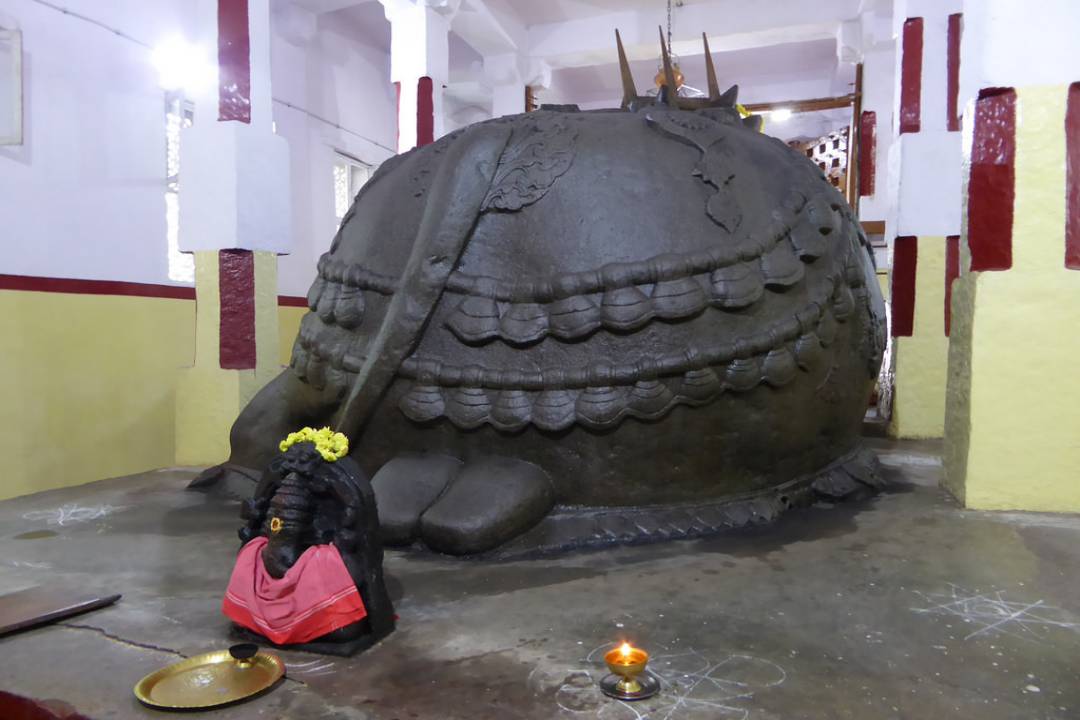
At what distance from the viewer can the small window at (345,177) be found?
8.89m

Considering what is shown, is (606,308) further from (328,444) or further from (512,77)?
(512,77)

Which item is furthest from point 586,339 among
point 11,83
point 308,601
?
point 11,83

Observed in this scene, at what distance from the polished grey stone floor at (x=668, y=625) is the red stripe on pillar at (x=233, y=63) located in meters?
2.23

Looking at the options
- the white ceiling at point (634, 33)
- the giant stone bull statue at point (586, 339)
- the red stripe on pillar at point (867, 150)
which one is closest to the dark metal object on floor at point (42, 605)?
the giant stone bull statue at point (586, 339)

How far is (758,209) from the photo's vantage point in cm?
288

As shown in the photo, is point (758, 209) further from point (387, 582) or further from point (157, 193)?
point (157, 193)

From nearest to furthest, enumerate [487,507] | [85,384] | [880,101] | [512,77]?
[487,507]
[85,384]
[880,101]
[512,77]

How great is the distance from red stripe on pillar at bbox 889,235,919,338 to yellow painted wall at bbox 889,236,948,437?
31 millimetres

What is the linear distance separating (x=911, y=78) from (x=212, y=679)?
191 inches

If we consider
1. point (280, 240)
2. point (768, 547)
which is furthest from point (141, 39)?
point (768, 547)

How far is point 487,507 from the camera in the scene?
253 centimetres

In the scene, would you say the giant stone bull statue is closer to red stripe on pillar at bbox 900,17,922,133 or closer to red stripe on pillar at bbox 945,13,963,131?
red stripe on pillar at bbox 900,17,922,133

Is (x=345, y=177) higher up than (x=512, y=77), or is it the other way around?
(x=512, y=77)

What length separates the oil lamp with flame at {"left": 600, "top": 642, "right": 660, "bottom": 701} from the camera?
158cm
